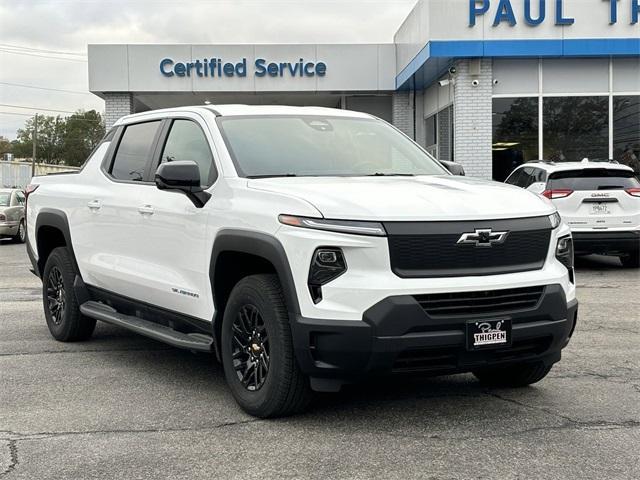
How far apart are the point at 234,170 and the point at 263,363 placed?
4.10ft

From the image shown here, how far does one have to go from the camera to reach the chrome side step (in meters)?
5.11

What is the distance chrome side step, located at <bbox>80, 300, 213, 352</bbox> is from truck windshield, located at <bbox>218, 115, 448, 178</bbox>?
113 cm

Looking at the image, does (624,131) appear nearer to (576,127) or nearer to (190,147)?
(576,127)

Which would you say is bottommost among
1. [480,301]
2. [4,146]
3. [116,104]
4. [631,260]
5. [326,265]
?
[631,260]

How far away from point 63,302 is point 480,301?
4220 mm

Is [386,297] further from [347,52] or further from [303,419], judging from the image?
[347,52]

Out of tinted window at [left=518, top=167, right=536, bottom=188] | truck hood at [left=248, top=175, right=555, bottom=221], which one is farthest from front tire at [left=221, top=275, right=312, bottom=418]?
tinted window at [left=518, top=167, right=536, bottom=188]

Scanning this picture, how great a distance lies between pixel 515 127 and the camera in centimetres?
1864

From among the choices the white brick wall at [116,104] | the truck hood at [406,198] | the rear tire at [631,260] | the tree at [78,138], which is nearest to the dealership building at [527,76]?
the rear tire at [631,260]

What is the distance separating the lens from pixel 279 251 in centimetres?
429

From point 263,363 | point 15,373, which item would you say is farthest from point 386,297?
point 15,373

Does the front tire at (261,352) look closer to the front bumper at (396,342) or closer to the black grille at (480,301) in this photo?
the front bumper at (396,342)

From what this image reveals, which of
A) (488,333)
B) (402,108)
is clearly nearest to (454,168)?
(488,333)

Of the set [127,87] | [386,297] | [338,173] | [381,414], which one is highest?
[127,87]
